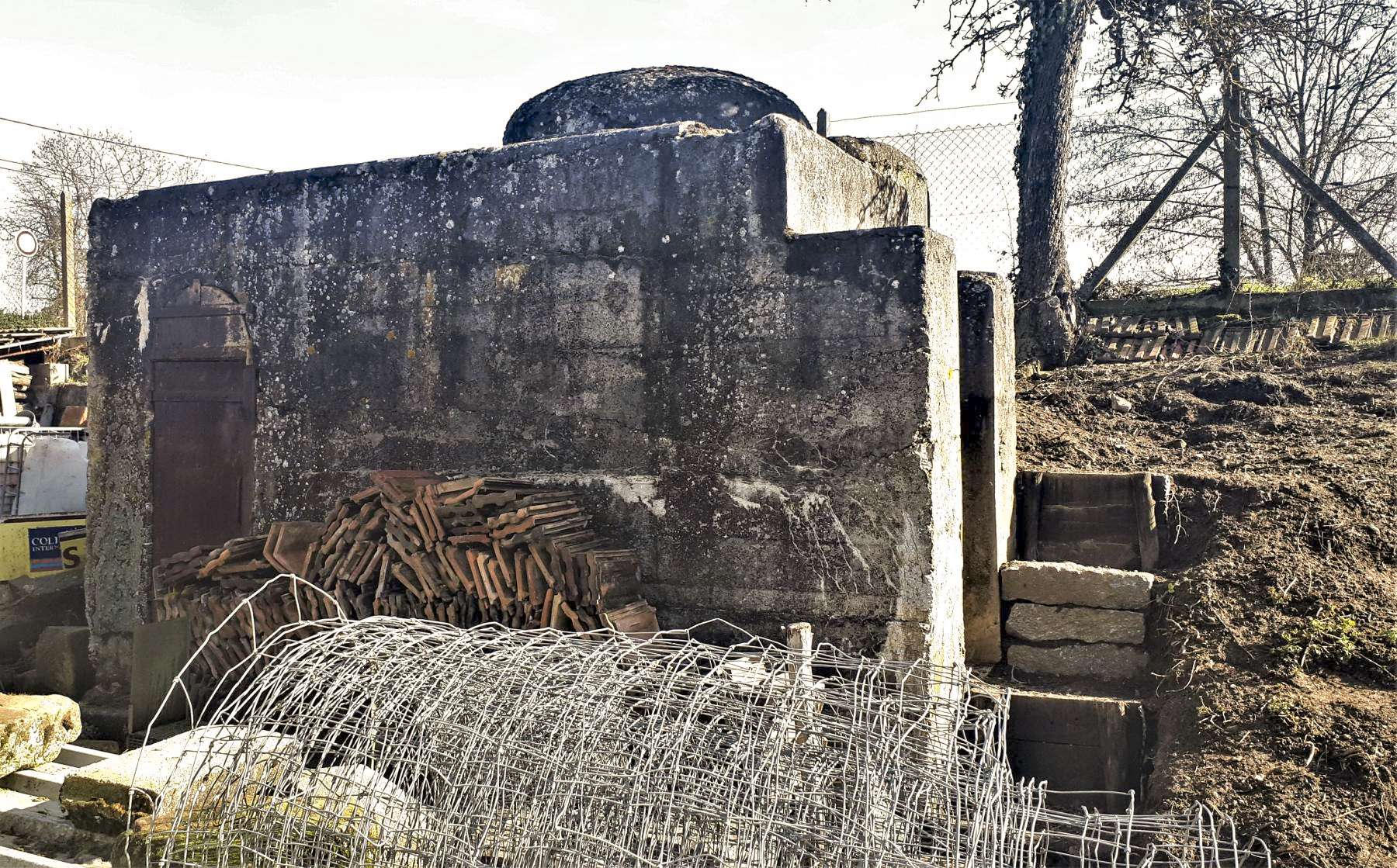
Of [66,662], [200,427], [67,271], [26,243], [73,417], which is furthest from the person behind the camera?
[67,271]

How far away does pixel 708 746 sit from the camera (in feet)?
11.0

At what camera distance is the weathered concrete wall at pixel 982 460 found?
19.2 feet

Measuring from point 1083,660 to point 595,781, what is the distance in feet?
11.5

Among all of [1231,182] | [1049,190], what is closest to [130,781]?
[1049,190]

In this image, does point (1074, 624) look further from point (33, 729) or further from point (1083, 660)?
point (33, 729)

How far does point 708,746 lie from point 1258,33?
30.2 feet

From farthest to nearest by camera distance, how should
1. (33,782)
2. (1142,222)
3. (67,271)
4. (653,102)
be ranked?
(67,271), (1142,222), (653,102), (33,782)

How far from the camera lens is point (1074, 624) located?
577 centimetres

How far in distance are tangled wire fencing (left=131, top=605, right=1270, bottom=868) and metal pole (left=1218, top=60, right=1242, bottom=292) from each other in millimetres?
6795

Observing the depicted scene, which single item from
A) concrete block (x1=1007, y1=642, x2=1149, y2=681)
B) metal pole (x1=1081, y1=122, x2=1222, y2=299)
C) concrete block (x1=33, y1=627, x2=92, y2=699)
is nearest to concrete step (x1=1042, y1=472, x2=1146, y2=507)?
concrete block (x1=1007, y1=642, x2=1149, y2=681)

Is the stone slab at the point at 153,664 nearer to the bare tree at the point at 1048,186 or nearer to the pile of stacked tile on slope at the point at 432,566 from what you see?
the pile of stacked tile on slope at the point at 432,566

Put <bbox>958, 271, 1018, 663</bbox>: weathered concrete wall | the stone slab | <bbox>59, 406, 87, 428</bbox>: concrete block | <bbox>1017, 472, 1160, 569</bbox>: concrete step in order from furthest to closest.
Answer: <bbox>59, 406, 87, 428</bbox>: concrete block → the stone slab → <bbox>1017, 472, 1160, 569</bbox>: concrete step → <bbox>958, 271, 1018, 663</bbox>: weathered concrete wall

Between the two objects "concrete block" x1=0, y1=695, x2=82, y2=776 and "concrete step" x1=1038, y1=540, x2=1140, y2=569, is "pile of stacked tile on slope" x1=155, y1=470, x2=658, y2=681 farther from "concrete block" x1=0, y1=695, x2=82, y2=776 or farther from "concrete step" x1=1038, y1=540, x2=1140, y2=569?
"concrete step" x1=1038, y1=540, x2=1140, y2=569

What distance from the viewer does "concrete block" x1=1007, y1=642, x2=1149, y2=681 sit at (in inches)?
224
